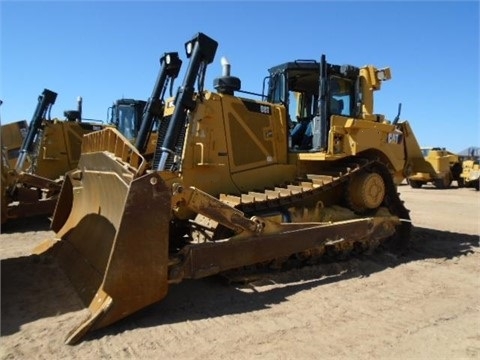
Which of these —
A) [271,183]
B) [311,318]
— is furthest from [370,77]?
[311,318]

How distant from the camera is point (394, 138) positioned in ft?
24.7

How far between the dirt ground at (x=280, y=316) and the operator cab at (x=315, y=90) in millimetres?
2083

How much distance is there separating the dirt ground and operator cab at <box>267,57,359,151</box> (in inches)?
82.0

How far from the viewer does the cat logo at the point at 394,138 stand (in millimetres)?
7387

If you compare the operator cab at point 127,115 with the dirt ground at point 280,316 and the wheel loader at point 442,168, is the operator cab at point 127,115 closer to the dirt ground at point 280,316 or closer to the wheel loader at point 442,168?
the dirt ground at point 280,316

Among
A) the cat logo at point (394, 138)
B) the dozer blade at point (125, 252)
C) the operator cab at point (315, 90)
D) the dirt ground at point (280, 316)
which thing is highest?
the operator cab at point (315, 90)

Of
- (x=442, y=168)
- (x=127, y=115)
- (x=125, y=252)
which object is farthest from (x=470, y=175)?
(x=125, y=252)

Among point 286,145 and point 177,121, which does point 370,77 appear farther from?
point 177,121

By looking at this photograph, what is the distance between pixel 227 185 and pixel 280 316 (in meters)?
2.18

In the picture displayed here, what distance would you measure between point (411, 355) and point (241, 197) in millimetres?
2747

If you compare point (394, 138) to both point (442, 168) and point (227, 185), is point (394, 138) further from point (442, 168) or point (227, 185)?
point (442, 168)

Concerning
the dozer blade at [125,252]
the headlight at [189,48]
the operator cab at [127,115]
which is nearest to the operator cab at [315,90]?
the headlight at [189,48]

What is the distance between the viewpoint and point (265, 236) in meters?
5.39

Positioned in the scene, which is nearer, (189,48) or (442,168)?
(189,48)
